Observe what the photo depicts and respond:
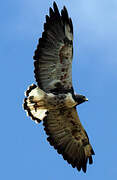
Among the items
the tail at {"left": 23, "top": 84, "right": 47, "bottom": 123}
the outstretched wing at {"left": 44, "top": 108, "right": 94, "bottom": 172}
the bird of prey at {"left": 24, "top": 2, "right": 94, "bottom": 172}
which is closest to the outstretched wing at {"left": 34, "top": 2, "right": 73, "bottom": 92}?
the bird of prey at {"left": 24, "top": 2, "right": 94, "bottom": 172}

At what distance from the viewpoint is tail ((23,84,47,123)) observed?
555 inches

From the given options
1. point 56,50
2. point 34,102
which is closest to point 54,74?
point 56,50

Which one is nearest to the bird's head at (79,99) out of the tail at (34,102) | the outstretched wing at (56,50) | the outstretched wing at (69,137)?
the outstretched wing at (56,50)

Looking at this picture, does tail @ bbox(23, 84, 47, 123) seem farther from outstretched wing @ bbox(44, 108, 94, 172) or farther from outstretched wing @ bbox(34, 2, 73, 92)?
outstretched wing @ bbox(44, 108, 94, 172)

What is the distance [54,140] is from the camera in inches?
587

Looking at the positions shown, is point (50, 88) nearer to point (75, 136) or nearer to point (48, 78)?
point (48, 78)

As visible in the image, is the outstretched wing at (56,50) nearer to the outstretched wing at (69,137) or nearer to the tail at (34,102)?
the tail at (34,102)

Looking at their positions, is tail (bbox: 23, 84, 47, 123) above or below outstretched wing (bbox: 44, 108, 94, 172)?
above

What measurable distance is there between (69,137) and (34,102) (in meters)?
1.83

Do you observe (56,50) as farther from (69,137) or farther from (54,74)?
(69,137)

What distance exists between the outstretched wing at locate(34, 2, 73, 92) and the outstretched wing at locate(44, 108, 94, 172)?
1.05 meters

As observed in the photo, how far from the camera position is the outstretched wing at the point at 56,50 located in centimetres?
1414

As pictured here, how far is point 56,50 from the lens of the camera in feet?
46.7
